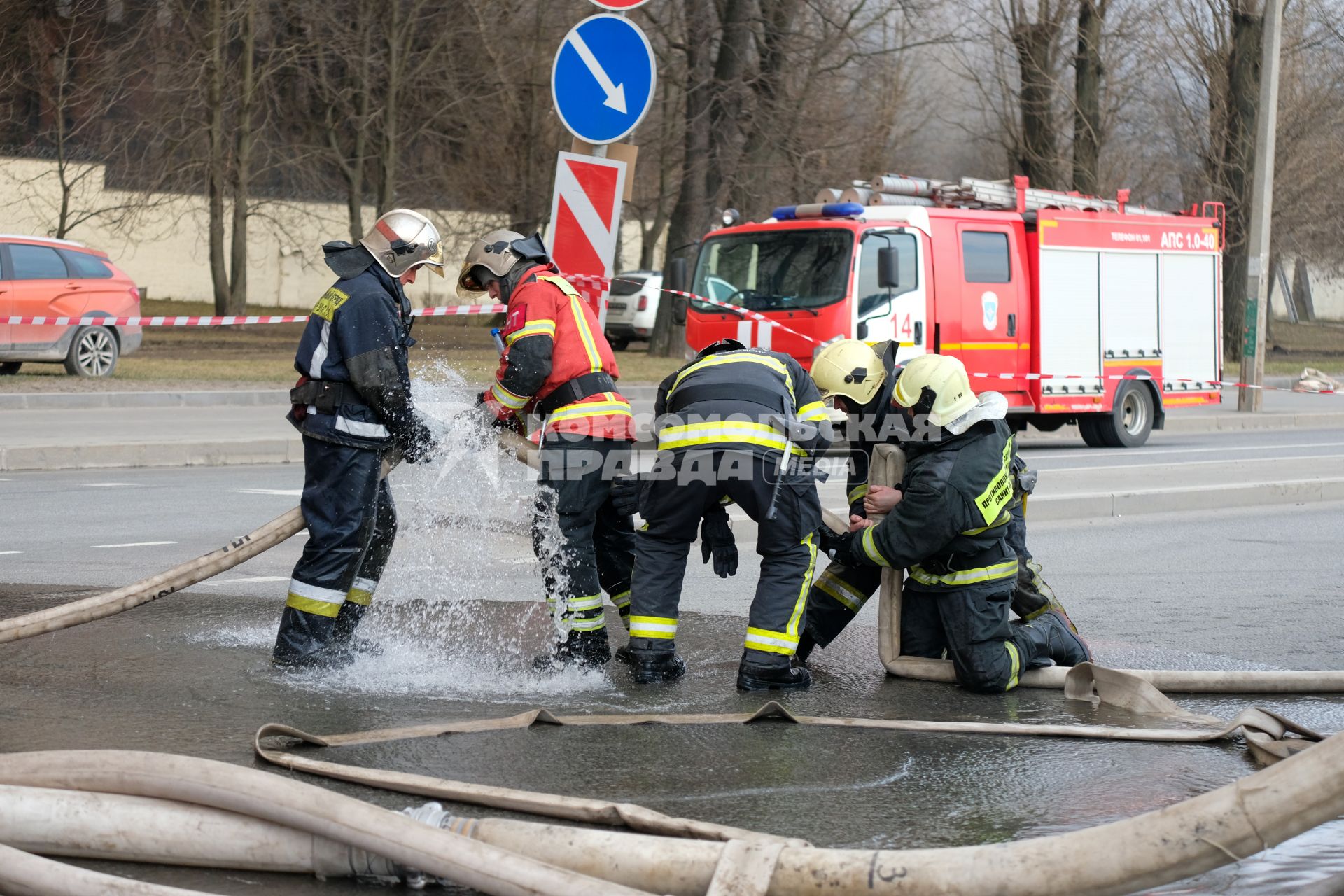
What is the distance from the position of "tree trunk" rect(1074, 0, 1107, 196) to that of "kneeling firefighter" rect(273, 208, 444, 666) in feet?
81.2

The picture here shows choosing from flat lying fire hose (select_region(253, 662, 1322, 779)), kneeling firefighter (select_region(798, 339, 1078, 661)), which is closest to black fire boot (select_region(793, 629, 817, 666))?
kneeling firefighter (select_region(798, 339, 1078, 661))

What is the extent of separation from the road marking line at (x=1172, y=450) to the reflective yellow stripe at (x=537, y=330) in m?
10.8

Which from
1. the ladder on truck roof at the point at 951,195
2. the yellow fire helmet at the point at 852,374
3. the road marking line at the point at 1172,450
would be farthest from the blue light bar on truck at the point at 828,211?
the yellow fire helmet at the point at 852,374

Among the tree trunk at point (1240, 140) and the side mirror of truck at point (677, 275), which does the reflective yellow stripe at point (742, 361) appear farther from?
the tree trunk at point (1240, 140)

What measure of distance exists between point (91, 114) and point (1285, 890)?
28.7 metres

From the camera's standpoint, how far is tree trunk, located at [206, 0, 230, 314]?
87.6ft

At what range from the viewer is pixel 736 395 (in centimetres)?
547

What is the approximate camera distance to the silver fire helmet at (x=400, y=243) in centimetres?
591

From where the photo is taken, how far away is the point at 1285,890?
3604mm

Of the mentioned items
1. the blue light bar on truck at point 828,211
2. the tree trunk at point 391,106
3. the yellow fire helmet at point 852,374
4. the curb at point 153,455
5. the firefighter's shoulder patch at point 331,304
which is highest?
the tree trunk at point 391,106

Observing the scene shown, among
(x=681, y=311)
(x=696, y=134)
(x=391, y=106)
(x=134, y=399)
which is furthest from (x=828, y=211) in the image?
(x=391, y=106)

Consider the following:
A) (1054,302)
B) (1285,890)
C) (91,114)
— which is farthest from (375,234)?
(91,114)

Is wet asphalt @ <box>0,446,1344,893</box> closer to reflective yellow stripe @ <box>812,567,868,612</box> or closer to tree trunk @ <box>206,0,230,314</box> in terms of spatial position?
reflective yellow stripe @ <box>812,567,868,612</box>

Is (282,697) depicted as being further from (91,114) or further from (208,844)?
(91,114)
